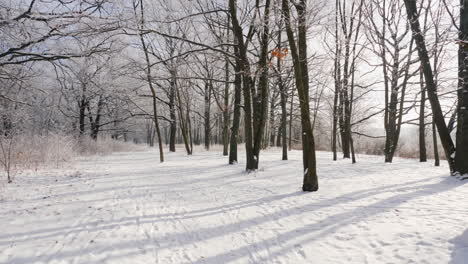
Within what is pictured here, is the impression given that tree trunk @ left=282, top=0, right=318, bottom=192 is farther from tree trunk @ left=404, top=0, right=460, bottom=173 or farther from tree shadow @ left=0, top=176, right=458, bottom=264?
tree trunk @ left=404, top=0, right=460, bottom=173

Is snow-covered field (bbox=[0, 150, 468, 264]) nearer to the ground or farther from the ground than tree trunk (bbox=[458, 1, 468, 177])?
nearer to the ground

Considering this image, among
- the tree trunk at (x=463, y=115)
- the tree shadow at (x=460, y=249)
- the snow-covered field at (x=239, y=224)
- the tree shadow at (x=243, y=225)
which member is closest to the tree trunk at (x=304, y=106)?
the snow-covered field at (x=239, y=224)

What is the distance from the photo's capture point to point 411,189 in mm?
5551

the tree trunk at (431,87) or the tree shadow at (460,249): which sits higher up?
the tree trunk at (431,87)

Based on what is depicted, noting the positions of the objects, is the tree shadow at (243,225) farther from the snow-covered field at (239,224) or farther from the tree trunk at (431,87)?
the tree trunk at (431,87)

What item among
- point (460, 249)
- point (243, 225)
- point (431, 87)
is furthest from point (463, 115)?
point (243, 225)

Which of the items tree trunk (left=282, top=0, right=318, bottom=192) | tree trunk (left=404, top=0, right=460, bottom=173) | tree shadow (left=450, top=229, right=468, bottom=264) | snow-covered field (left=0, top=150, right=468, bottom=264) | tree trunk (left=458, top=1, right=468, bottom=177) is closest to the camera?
tree shadow (left=450, top=229, right=468, bottom=264)

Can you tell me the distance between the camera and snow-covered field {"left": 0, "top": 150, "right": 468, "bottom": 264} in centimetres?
284

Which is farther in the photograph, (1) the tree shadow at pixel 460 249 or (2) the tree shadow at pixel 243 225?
(2) the tree shadow at pixel 243 225

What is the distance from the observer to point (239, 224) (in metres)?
3.84

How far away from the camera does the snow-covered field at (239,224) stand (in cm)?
284

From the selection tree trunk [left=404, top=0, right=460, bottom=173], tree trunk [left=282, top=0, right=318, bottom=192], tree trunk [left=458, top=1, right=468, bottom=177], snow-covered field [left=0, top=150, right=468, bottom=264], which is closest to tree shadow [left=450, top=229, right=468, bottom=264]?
snow-covered field [left=0, top=150, right=468, bottom=264]

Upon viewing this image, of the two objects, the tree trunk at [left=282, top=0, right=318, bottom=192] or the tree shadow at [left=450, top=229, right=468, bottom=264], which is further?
the tree trunk at [left=282, top=0, right=318, bottom=192]

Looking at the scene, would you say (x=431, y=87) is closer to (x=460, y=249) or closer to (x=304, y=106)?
(x=304, y=106)
